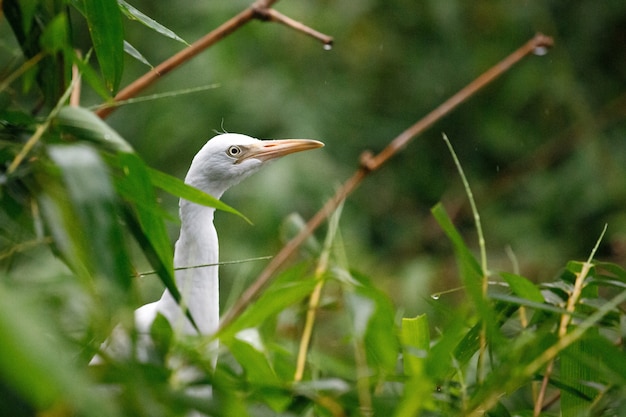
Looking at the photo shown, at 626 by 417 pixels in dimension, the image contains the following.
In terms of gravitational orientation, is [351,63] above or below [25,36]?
below

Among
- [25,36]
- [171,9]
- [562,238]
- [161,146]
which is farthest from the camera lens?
[171,9]

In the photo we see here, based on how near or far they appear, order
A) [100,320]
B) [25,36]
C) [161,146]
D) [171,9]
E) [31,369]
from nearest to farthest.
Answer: [31,369]
[100,320]
[25,36]
[161,146]
[171,9]

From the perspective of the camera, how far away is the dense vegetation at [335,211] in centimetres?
68

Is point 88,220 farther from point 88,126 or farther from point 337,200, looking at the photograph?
point 337,200

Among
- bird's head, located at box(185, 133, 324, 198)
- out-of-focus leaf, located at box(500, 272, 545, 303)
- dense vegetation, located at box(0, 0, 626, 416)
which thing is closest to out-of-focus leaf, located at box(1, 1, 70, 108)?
dense vegetation, located at box(0, 0, 626, 416)

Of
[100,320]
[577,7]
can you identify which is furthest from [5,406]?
[577,7]

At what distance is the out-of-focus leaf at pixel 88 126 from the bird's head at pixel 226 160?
51cm

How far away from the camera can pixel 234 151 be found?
1.31 metres

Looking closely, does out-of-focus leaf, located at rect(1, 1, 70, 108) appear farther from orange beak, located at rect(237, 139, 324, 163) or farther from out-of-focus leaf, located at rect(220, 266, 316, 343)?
orange beak, located at rect(237, 139, 324, 163)

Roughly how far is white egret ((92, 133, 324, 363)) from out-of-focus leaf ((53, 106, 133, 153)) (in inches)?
16.6

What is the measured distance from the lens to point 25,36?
35.8 inches

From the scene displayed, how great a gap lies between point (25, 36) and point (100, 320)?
40 cm

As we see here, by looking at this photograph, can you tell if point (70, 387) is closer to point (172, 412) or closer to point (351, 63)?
point (172, 412)

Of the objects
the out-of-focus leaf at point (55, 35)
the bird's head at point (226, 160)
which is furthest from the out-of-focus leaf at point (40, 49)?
the bird's head at point (226, 160)
